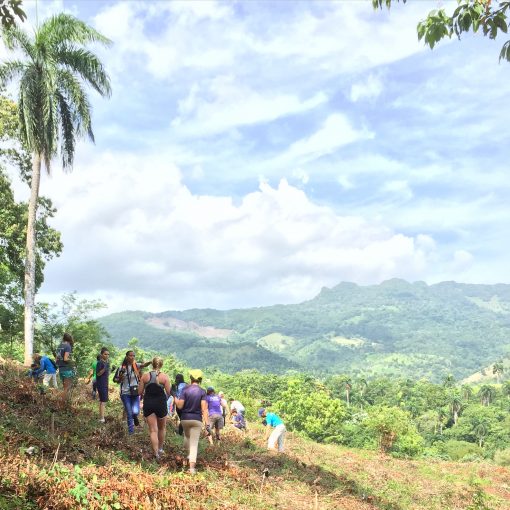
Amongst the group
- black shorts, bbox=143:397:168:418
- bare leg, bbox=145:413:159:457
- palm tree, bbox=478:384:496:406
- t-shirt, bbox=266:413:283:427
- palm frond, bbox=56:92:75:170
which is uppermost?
palm frond, bbox=56:92:75:170

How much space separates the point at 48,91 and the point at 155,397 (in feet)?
54.0

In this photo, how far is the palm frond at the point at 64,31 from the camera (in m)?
22.0

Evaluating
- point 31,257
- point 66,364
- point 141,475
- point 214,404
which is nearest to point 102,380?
point 66,364

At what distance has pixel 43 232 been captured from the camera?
31.7 metres

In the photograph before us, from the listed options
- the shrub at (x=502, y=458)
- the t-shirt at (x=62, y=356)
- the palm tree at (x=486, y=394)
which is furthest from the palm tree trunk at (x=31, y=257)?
the palm tree at (x=486, y=394)

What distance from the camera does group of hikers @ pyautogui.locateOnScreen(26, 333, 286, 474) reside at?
33.7ft

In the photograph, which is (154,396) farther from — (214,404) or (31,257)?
(31,257)

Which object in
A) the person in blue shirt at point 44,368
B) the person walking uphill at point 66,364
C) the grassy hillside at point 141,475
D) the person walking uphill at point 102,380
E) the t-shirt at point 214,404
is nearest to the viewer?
the grassy hillside at point 141,475

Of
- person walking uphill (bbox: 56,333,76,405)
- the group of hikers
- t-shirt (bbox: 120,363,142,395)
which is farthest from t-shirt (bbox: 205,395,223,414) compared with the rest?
person walking uphill (bbox: 56,333,76,405)

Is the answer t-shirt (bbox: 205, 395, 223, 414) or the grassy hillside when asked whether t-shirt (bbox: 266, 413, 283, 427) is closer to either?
the grassy hillside

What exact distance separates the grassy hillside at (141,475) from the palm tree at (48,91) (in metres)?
7.41

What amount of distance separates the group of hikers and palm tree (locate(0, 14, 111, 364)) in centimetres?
804

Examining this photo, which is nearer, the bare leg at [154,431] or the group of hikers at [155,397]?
the group of hikers at [155,397]

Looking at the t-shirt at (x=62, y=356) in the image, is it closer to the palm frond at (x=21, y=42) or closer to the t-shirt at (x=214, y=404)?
the t-shirt at (x=214, y=404)
